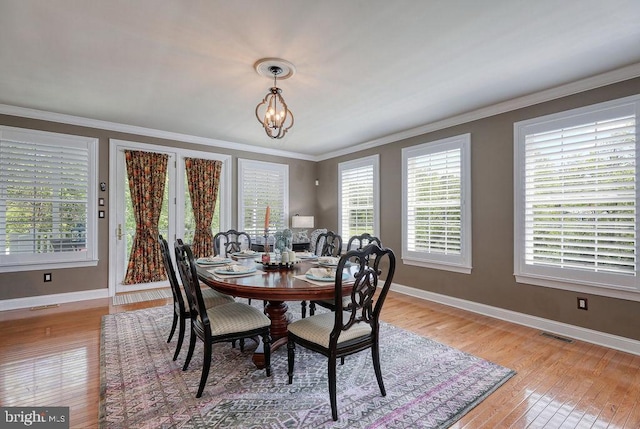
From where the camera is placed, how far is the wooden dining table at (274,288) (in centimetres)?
199

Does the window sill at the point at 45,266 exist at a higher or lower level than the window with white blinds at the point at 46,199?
lower

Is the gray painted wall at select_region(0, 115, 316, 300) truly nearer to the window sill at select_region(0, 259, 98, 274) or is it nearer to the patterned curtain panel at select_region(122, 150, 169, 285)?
the window sill at select_region(0, 259, 98, 274)

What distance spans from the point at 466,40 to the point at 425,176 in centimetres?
242

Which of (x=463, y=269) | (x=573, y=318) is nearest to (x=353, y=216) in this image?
(x=463, y=269)

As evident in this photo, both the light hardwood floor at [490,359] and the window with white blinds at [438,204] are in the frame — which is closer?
the light hardwood floor at [490,359]

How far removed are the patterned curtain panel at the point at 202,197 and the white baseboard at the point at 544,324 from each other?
3640mm

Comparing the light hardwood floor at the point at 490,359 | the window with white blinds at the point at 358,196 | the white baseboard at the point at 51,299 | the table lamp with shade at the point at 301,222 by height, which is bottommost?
the light hardwood floor at the point at 490,359

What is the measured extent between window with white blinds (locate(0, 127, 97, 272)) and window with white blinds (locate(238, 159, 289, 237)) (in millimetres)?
2268

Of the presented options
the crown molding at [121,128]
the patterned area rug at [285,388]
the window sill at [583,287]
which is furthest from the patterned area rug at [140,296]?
the window sill at [583,287]

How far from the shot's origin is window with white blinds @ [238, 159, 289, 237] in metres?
5.82

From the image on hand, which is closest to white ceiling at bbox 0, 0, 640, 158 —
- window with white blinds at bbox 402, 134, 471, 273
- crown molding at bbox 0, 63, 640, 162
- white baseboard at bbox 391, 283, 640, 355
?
crown molding at bbox 0, 63, 640, 162

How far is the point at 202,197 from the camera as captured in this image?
5.30 meters

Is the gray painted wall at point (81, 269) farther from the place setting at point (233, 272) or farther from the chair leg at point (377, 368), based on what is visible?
the chair leg at point (377, 368)

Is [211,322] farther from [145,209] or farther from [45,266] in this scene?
[45,266]
